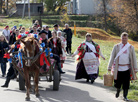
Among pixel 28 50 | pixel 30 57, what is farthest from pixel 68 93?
pixel 28 50

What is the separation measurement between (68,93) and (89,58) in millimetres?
2439

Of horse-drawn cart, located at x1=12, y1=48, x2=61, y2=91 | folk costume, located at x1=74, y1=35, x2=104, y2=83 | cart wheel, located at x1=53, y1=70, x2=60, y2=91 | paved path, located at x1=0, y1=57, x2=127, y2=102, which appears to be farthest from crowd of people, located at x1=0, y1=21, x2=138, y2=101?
cart wheel, located at x1=53, y1=70, x2=60, y2=91

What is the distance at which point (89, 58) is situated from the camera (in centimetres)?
1230

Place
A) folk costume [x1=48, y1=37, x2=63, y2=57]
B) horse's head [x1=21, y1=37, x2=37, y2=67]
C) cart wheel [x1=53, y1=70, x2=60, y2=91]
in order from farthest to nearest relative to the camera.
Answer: folk costume [x1=48, y1=37, x2=63, y2=57], cart wheel [x1=53, y1=70, x2=60, y2=91], horse's head [x1=21, y1=37, x2=37, y2=67]

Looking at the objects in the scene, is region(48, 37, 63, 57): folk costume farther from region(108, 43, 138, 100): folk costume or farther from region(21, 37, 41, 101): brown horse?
region(108, 43, 138, 100): folk costume

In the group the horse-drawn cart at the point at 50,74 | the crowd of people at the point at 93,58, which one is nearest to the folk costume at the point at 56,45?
the crowd of people at the point at 93,58

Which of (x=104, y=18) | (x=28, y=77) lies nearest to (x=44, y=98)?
(x=28, y=77)

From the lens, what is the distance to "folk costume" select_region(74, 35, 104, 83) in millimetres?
12258

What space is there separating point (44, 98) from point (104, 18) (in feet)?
181

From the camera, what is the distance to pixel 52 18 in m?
68.8

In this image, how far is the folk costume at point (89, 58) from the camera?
1226cm

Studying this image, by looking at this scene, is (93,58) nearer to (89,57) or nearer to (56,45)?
(89,57)

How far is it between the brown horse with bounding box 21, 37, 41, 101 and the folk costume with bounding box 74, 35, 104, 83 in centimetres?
303

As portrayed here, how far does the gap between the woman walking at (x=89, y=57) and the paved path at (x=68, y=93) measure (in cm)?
33
